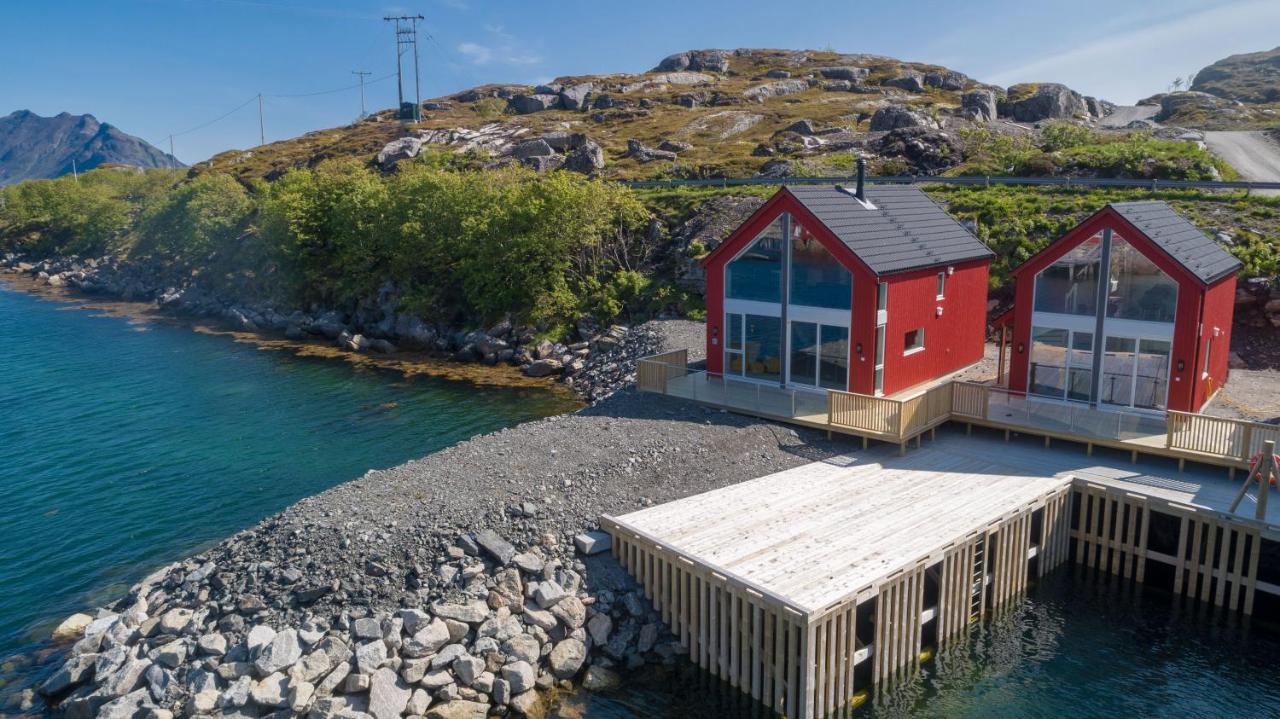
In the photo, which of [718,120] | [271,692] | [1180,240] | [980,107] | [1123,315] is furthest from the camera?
[718,120]

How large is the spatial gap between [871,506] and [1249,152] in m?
58.7

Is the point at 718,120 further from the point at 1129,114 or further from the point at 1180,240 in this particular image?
the point at 1180,240

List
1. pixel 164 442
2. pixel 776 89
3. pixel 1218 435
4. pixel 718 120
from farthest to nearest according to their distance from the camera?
pixel 776 89 < pixel 718 120 < pixel 164 442 < pixel 1218 435

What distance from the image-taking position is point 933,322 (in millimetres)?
24672

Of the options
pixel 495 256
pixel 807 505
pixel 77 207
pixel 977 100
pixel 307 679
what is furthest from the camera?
pixel 77 207

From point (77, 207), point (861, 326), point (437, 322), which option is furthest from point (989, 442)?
point (77, 207)

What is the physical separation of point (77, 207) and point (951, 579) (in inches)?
4378

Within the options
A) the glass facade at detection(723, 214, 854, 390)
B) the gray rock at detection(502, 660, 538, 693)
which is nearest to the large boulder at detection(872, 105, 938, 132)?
the glass facade at detection(723, 214, 854, 390)

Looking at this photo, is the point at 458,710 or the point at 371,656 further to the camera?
the point at 371,656

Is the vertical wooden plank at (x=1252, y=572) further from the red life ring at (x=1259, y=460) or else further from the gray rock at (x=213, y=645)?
the gray rock at (x=213, y=645)

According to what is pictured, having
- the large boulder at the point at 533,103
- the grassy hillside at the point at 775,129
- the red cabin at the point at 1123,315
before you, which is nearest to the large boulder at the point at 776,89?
the grassy hillside at the point at 775,129

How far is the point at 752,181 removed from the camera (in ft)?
179

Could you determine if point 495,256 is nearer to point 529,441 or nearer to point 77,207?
point 529,441

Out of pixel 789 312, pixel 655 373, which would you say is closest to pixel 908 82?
pixel 789 312
